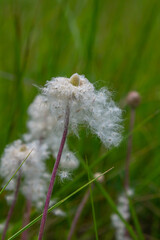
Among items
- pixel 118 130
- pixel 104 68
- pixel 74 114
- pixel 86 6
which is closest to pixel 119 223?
pixel 118 130

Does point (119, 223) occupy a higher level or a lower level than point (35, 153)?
lower

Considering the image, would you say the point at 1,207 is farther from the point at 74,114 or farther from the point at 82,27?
the point at 82,27

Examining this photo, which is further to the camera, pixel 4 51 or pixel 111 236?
pixel 4 51

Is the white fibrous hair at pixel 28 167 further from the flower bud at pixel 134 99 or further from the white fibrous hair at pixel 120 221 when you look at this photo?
the flower bud at pixel 134 99

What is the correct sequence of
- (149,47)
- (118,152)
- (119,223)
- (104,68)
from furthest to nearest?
(149,47) < (104,68) < (118,152) < (119,223)

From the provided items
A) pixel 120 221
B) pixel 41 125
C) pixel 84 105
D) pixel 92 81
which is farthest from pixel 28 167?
pixel 92 81

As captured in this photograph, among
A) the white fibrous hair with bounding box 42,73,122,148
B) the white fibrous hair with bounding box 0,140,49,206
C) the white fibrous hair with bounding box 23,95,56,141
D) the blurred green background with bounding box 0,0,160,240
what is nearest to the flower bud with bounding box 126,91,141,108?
the blurred green background with bounding box 0,0,160,240

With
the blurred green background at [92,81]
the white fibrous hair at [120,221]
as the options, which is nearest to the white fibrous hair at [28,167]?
the blurred green background at [92,81]
